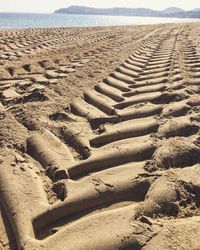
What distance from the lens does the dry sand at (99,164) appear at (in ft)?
5.36

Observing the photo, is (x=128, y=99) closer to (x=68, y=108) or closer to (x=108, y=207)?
(x=68, y=108)

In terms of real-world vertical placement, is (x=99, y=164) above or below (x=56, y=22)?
above

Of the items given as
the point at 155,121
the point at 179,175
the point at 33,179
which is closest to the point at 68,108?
the point at 155,121

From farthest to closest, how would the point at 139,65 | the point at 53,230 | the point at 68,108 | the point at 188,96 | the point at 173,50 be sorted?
the point at 173,50 < the point at 139,65 < the point at 188,96 < the point at 68,108 < the point at 53,230

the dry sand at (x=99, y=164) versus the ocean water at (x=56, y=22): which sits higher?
the dry sand at (x=99, y=164)

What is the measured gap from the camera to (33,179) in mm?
2086

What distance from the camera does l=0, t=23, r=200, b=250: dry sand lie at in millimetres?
1633

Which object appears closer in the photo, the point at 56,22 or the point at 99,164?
the point at 99,164

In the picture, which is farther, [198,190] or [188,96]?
[188,96]

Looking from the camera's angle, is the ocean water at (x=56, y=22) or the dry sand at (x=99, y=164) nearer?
the dry sand at (x=99, y=164)

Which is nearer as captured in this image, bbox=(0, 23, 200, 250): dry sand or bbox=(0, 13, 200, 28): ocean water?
bbox=(0, 23, 200, 250): dry sand

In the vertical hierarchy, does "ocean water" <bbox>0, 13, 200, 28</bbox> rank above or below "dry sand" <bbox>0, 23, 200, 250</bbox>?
below

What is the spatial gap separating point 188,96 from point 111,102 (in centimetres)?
63

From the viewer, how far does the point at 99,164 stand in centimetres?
225
